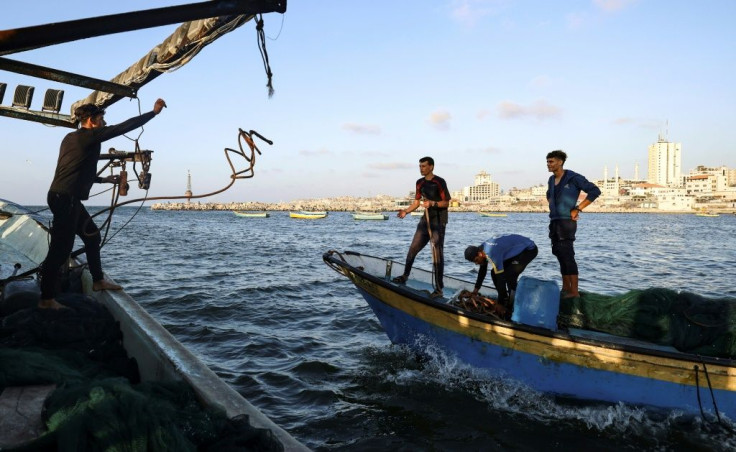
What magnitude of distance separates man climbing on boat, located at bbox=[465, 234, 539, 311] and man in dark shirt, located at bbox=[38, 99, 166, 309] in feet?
14.0

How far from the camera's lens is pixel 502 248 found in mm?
6184

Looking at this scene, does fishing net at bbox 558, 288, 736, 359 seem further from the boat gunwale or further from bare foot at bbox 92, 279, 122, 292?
bare foot at bbox 92, 279, 122, 292

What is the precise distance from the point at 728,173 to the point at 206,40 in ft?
824

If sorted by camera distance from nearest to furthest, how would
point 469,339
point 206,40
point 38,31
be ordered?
1. point 38,31
2. point 206,40
3. point 469,339

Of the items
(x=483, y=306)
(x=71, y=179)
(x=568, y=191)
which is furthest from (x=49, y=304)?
(x=568, y=191)

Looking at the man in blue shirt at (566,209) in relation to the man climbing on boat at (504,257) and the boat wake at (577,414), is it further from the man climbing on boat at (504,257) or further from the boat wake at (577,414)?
the boat wake at (577,414)

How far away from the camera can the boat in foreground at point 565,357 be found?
4.90 metres

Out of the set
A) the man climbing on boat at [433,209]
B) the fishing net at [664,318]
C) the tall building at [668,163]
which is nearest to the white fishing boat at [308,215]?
the man climbing on boat at [433,209]

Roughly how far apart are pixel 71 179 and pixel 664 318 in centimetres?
689

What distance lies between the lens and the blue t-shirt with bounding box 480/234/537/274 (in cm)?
607

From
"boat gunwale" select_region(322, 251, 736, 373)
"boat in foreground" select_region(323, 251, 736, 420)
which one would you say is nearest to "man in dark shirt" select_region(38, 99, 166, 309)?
"boat in foreground" select_region(323, 251, 736, 420)

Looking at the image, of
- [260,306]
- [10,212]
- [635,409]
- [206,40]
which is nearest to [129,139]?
[206,40]

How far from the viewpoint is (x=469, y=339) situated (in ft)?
19.7

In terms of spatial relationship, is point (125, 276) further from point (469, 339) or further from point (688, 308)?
point (688, 308)
